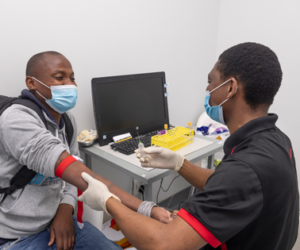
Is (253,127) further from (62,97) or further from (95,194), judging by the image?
(62,97)

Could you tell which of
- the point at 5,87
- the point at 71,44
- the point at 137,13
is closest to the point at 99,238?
the point at 5,87

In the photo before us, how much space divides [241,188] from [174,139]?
937mm

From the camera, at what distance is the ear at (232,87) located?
93cm

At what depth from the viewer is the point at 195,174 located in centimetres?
127

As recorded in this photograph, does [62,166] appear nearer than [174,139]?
Yes

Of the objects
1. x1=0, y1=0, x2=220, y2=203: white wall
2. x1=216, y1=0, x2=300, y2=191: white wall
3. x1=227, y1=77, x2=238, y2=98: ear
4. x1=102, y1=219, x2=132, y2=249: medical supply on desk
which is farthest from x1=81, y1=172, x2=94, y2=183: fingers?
x1=216, y1=0, x2=300, y2=191: white wall

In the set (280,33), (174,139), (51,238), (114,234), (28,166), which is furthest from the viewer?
(280,33)

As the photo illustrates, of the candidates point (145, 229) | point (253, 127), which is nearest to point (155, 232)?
point (145, 229)

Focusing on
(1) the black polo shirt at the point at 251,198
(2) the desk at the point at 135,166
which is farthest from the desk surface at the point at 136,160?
(1) the black polo shirt at the point at 251,198

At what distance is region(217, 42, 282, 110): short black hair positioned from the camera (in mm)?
875

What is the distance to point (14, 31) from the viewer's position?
1.39 meters

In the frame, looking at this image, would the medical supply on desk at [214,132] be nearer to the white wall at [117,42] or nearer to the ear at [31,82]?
the white wall at [117,42]

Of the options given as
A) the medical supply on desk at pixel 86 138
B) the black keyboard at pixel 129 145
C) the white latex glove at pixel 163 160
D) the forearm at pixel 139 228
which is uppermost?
the forearm at pixel 139 228

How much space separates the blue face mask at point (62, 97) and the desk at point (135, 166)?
0.45m
